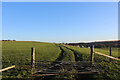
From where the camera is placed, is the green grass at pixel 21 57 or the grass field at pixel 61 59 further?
the green grass at pixel 21 57

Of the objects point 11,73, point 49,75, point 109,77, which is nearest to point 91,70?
point 109,77

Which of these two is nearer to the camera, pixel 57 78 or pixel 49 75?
pixel 57 78

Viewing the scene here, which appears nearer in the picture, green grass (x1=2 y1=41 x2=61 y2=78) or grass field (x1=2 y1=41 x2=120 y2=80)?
grass field (x1=2 y1=41 x2=120 y2=80)

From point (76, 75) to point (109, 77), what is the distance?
1.88 meters

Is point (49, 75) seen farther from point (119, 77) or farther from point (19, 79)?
point (119, 77)

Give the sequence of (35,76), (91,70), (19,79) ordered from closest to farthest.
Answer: (19,79) < (35,76) < (91,70)

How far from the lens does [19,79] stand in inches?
216

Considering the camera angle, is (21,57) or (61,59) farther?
(21,57)

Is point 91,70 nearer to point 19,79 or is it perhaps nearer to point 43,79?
point 43,79

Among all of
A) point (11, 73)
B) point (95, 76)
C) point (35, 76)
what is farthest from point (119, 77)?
point (11, 73)

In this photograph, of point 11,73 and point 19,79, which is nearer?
point 19,79

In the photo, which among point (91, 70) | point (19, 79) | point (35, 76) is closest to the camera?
point (19, 79)

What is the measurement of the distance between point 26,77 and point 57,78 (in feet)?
5.72

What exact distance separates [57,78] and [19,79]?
6.80ft
